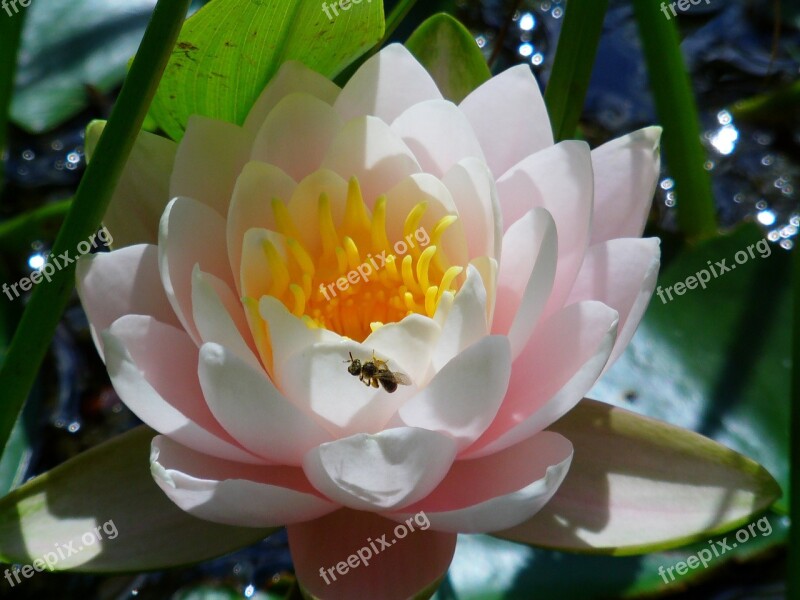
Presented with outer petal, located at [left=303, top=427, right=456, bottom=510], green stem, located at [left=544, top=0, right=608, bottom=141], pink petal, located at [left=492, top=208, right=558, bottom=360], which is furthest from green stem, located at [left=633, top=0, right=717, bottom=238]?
outer petal, located at [left=303, top=427, right=456, bottom=510]

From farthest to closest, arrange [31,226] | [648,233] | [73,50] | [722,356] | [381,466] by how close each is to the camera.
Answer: [73,50], [31,226], [648,233], [722,356], [381,466]

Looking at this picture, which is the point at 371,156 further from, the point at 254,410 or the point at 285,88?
the point at 254,410

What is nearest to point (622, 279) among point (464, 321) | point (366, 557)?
point (464, 321)

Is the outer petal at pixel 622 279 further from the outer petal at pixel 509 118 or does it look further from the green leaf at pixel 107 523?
the green leaf at pixel 107 523

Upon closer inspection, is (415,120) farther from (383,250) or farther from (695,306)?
(695,306)

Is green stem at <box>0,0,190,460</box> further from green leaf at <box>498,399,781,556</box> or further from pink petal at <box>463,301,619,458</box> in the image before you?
green leaf at <box>498,399,781,556</box>

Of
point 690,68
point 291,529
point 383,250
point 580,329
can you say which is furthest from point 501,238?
point 690,68
